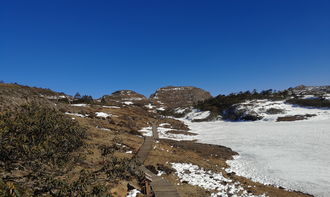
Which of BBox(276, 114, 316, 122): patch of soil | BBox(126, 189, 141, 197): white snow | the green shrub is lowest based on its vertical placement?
BBox(126, 189, 141, 197): white snow

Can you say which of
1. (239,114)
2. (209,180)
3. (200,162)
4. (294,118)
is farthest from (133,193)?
(239,114)

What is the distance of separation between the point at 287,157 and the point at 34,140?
19.1 m

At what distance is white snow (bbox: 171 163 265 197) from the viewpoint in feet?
34.1

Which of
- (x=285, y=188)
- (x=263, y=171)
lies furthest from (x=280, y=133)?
(x=285, y=188)

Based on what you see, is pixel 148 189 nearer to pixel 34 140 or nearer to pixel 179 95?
pixel 34 140

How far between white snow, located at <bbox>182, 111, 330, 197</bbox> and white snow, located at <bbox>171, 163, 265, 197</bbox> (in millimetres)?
2637

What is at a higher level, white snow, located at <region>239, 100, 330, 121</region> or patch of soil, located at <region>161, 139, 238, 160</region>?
white snow, located at <region>239, 100, 330, 121</region>

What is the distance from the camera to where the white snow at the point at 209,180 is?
10383 millimetres

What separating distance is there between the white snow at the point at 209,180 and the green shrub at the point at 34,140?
24.3 ft

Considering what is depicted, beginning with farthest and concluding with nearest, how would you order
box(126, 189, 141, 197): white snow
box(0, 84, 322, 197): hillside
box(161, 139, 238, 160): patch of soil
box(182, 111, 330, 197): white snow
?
box(161, 139, 238, 160): patch of soil, box(182, 111, 330, 197): white snow, box(126, 189, 141, 197): white snow, box(0, 84, 322, 197): hillside

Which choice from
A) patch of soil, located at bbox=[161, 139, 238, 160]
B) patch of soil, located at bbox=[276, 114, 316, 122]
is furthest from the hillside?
patch of soil, located at bbox=[276, 114, 316, 122]

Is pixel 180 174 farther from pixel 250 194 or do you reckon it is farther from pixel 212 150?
pixel 212 150

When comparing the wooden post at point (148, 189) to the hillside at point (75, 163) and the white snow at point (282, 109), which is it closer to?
the hillside at point (75, 163)

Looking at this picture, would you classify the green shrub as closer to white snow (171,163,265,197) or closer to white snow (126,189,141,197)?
white snow (126,189,141,197)
